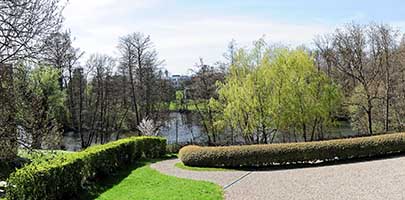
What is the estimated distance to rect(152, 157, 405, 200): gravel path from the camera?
10.5 meters

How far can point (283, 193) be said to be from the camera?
36.1 ft

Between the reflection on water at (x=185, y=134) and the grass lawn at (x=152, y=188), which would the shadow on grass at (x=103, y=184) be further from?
the reflection on water at (x=185, y=134)

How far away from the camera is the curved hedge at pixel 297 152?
16.3 metres

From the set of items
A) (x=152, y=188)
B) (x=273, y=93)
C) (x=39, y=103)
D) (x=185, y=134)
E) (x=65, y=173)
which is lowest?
(x=152, y=188)

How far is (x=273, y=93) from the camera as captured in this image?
1008 inches

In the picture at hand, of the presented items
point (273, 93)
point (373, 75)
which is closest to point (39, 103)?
point (273, 93)

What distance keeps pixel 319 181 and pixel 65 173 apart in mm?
6560

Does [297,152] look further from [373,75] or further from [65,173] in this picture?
[373,75]

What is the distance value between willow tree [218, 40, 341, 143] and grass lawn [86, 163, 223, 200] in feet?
37.2

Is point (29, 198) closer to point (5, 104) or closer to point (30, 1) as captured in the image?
point (5, 104)

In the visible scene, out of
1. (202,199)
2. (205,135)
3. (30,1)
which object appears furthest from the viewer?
(205,135)

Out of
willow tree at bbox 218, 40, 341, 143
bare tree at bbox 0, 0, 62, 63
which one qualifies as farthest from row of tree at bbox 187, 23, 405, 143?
bare tree at bbox 0, 0, 62, 63

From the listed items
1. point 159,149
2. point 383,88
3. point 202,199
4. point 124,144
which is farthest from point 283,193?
point 383,88

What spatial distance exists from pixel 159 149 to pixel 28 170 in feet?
45.7
